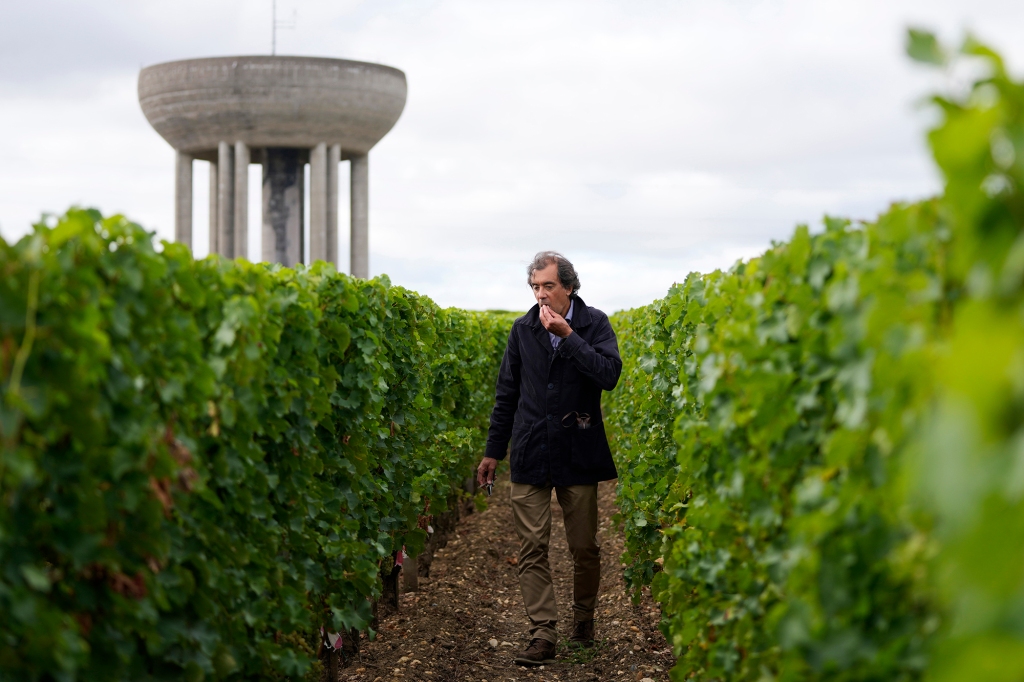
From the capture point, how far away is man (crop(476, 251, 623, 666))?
5.63m

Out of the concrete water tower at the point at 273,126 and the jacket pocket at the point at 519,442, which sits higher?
the concrete water tower at the point at 273,126

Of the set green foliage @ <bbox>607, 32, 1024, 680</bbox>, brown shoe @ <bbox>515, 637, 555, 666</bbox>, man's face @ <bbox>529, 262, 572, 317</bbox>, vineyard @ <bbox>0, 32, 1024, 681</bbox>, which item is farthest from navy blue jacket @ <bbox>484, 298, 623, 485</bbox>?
vineyard @ <bbox>0, 32, 1024, 681</bbox>

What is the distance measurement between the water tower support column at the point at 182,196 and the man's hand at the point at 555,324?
1223 inches

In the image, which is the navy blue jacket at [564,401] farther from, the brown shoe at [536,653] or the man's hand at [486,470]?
the brown shoe at [536,653]

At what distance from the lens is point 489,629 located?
22.2ft

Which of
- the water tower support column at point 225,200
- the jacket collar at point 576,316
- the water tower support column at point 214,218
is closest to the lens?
the jacket collar at point 576,316

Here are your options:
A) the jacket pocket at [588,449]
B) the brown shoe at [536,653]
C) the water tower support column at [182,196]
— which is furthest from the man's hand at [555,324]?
the water tower support column at [182,196]

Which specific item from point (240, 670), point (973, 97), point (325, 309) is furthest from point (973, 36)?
point (325, 309)

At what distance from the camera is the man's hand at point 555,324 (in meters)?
5.46

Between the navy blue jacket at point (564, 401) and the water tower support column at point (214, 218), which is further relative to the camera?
the water tower support column at point (214, 218)

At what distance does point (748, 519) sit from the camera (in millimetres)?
2965

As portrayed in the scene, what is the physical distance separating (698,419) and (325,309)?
170 centimetres

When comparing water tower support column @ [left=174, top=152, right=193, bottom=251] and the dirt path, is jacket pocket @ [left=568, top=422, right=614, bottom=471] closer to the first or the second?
the dirt path

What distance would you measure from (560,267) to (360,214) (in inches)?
1176
